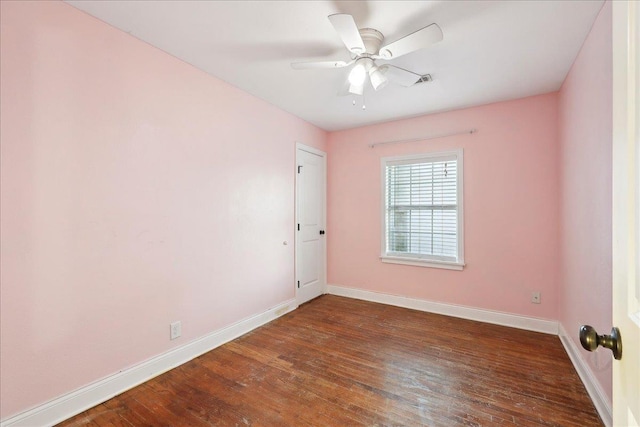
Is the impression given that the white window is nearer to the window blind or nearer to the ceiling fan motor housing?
the window blind

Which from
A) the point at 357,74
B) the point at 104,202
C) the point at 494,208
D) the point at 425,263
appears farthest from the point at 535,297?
the point at 104,202

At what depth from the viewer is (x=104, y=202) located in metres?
1.90

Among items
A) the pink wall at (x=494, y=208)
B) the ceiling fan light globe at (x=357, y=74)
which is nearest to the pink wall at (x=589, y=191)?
the pink wall at (x=494, y=208)

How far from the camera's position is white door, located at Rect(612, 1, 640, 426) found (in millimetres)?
619

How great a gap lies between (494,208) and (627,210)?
2.86 metres

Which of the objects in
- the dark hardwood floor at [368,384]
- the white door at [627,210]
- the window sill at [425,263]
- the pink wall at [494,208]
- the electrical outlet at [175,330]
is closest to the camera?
the white door at [627,210]

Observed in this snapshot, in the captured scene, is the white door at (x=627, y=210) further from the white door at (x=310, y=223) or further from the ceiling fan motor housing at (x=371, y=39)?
the white door at (x=310, y=223)

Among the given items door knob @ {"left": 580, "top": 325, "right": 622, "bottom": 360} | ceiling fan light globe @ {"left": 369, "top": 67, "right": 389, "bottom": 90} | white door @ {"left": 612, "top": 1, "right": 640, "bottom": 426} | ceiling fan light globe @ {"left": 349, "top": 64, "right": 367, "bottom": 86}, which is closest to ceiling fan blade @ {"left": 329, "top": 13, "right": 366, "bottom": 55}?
ceiling fan light globe @ {"left": 349, "top": 64, "right": 367, "bottom": 86}

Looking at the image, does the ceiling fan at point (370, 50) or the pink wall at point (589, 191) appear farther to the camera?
the pink wall at point (589, 191)

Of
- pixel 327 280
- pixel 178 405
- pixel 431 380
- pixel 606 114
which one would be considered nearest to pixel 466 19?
pixel 606 114

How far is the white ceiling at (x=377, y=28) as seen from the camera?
1.75m

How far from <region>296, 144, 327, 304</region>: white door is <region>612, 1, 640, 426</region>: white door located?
10.6ft

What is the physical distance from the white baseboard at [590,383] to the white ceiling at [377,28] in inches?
94.2

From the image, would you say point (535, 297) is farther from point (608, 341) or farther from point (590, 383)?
point (608, 341)
